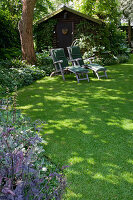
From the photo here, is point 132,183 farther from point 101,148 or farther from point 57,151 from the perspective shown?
point 57,151

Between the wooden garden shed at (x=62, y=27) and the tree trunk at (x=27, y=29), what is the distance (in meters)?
3.85

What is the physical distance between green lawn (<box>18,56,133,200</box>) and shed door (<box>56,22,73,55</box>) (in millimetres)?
6949

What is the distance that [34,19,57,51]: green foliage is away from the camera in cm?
1294

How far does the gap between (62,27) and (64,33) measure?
43 centimetres

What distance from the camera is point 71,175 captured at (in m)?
2.64

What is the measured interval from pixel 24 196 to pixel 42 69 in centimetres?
834

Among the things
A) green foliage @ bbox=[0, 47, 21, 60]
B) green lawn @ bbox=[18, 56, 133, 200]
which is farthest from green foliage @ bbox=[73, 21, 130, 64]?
green lawn @ bbox=[18, 56, 133, 200]

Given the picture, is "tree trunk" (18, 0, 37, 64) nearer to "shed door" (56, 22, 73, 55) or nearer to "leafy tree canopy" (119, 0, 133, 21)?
"shed door" (56, 22, 73, 55)

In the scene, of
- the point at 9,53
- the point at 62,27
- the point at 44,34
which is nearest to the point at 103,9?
the point at 62,27

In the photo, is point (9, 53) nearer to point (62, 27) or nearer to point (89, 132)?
point (62, 27)

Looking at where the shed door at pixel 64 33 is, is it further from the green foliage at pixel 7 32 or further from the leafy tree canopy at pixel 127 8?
the leafy tree canopy at pixel 127 8

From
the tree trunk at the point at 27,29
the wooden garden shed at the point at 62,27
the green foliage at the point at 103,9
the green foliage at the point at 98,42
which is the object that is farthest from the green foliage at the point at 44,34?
the tree trunk at the point at 27,29

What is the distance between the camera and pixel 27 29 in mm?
9195

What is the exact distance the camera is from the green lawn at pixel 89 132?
2.48 meters
